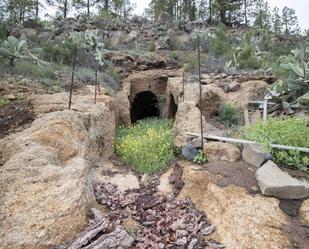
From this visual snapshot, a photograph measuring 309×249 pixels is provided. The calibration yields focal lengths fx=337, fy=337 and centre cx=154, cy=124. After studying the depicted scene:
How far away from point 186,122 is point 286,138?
7.64ft

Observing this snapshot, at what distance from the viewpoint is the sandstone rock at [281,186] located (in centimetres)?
396

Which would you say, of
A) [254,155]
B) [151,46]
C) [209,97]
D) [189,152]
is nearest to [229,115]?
[209,97]

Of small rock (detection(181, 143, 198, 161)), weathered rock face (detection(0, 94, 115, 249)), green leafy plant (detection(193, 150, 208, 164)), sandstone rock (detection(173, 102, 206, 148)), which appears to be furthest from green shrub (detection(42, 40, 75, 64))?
green leafy plant (detection(193, 150, 208, 164))

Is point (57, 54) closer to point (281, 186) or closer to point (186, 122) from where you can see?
point (186, 122)

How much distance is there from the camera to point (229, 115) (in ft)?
26.5

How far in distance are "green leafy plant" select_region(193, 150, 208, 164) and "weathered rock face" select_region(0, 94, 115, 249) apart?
1.81 meters

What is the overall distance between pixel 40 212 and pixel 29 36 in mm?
16098

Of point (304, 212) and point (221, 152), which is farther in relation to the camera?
point (221, 152)

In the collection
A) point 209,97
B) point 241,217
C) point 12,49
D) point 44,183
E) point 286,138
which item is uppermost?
point 12,49

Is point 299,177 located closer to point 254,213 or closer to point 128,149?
point 254,213

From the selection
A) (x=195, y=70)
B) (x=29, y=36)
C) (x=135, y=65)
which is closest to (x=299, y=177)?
(x=195, y=70)

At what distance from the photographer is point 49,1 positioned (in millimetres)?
26031

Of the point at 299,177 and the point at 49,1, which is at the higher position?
the point at 49,1

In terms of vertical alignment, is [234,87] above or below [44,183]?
above
